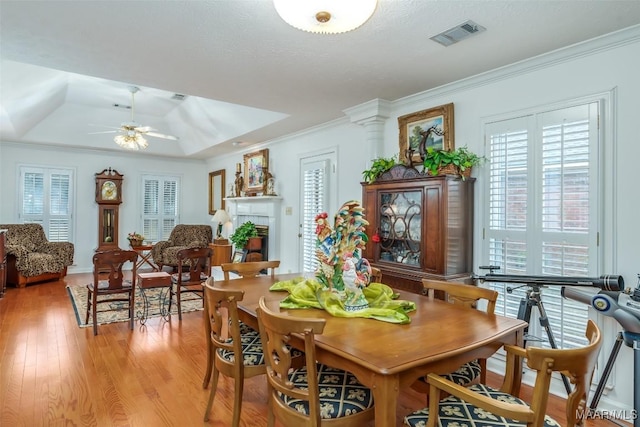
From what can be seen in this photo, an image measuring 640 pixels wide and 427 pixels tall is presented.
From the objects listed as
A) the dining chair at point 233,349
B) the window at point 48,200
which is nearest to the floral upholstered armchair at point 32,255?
the window at point 48,200

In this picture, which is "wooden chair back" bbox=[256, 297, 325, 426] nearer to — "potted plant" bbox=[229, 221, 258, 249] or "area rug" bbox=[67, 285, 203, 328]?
"area rug" bbox=[67, 285, 203, 328]

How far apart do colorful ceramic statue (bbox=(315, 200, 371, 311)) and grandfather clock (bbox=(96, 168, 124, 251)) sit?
22.1ft

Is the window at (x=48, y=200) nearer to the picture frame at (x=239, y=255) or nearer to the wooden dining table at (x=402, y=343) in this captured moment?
the picture frame at (x=239, y=255)

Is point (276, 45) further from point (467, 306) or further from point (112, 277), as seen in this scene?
point (112, 277)

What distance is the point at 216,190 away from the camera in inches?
328

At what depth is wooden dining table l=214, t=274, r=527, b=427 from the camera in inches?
54.5

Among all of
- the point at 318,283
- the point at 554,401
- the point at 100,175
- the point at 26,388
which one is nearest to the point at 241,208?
the point at 100,175

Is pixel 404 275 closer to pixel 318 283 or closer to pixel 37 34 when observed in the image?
pixel 318 283

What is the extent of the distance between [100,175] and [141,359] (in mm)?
5469

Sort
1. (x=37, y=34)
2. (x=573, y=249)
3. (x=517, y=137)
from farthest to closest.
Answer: (x=517, y=137), (x=573, y=249), (x=37, y=34)

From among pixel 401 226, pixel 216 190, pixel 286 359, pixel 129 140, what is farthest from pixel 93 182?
pixel 286 359

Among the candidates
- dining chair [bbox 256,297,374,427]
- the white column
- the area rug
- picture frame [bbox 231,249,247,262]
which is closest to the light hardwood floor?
the area rug

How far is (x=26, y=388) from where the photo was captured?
2.69m

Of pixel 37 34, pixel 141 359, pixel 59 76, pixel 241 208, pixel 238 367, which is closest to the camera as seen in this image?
pixel 238 367
